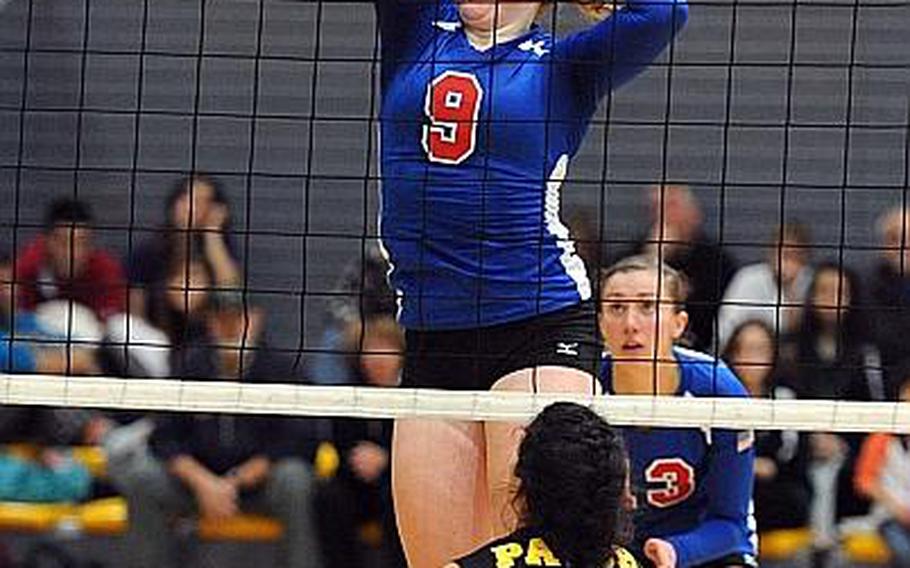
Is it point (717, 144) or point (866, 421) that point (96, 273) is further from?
point (866, 421)

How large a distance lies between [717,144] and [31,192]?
305 cm

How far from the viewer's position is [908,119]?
10.9 m

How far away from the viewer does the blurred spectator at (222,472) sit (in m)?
9.28

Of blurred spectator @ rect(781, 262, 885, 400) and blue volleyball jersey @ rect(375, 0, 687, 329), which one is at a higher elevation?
blue volleyball jersey @ rect(375, 0, 687, 329)

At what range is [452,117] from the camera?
590 cm

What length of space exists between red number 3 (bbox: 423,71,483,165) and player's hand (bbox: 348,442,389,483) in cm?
346

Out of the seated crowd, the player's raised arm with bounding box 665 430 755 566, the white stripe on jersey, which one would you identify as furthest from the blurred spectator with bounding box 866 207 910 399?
the white stripe on jersey

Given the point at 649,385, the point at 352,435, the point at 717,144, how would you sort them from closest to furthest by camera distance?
the point at 649,385 → the point at 352,435 → the point at 717,144

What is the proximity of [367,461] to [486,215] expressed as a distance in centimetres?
349

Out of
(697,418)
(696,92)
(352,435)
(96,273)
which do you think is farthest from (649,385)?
(696,92)

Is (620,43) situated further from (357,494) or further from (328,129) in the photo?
(328,129)

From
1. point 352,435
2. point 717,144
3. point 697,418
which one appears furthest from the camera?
point 717,144

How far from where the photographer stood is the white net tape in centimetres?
585

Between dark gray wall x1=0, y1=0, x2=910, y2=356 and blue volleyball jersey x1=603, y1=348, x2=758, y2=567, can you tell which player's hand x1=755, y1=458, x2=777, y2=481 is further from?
blue volleyball jersey x1=603, y1=348, x2=758, y2=567
